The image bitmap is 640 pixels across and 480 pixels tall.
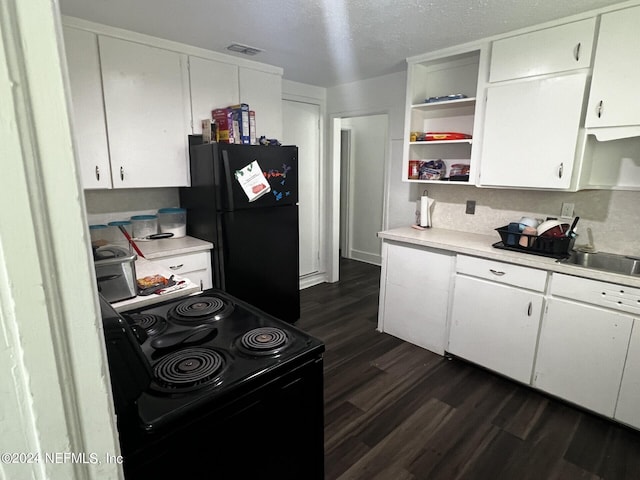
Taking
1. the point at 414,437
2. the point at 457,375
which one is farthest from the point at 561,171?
the point at 414,437

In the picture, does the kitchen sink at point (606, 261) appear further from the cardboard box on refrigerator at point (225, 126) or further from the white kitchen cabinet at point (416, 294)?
the cardboard box on refrigerator at point (225, 126)

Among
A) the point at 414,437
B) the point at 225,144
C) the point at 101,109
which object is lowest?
the point at 414,437

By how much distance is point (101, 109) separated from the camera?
7.65ft

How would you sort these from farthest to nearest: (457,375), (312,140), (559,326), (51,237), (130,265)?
(312,140) < (457,375) < (559,326) < (130,265) < (51,237)

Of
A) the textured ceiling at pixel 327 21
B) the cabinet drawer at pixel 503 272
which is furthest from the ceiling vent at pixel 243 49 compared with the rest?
the cabinet drawer at pixel 503 272

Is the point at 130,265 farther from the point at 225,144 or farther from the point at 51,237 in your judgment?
the point at 225,144

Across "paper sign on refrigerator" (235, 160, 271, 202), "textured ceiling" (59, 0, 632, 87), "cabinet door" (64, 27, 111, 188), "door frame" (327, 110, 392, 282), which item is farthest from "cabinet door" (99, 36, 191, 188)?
"door frame" (327, 110, 392, 282)

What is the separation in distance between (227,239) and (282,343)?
1.62 metres

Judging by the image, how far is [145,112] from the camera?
8.22 feet

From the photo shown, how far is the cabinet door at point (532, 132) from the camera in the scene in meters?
2.14

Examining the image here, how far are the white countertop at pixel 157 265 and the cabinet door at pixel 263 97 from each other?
115cm

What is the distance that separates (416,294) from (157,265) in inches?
75.5

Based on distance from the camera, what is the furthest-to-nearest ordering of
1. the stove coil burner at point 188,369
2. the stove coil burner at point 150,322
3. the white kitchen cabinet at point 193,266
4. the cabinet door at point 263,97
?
the cabinet door at point 263,97 < the white kitchen cabinet at point 193,266 < the stove coil burner at point 150,322 < the stove coil burner at point 188,369

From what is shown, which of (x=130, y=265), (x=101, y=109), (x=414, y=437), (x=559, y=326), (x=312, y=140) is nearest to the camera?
(x=130, y=265)
